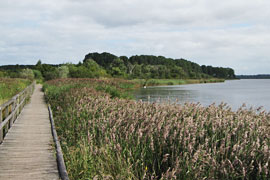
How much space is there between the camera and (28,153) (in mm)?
6543

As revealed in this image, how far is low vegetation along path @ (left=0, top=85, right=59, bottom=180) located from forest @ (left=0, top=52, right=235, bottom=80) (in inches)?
1466

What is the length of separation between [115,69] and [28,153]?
222 ft

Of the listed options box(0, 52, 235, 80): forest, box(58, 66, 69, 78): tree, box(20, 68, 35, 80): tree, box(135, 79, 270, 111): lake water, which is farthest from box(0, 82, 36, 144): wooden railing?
box(20, 68, 35, 80): tree

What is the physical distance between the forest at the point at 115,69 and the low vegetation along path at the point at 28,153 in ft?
122

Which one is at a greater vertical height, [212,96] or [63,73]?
[63,73]

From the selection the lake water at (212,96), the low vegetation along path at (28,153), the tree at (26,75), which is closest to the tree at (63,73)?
the tree at (26,75)

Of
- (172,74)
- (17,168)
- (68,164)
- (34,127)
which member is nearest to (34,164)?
(17,168)

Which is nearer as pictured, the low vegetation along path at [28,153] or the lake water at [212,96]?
the low vegetation along path at [28,153]

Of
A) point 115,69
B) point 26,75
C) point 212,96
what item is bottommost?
point 212,96

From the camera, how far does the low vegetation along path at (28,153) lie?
521 centimetres

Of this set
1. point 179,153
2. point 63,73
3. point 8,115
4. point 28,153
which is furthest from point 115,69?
point 179,153

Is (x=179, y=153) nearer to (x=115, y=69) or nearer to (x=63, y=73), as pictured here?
(x=63, y=73)

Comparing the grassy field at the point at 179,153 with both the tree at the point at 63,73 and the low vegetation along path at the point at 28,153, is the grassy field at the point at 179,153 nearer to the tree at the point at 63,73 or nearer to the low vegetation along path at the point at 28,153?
the low vegetation along path at the point at 28,153

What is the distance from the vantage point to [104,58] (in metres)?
113
